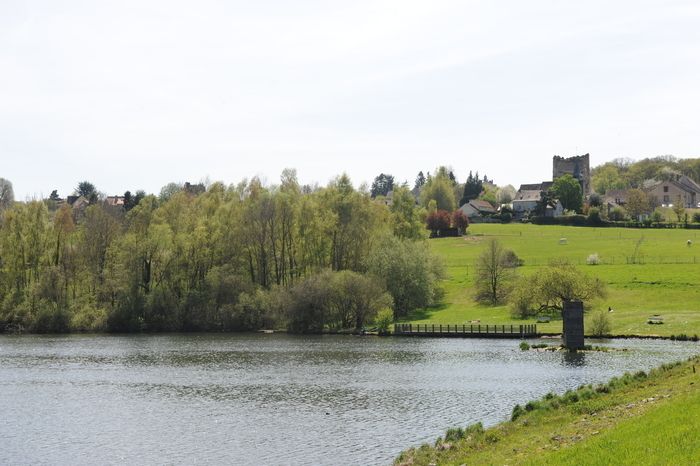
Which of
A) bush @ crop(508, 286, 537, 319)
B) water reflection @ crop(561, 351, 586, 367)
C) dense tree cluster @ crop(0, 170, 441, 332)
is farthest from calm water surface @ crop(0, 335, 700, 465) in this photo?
dense tree cluster @ crop(0, 170, 441, 332)

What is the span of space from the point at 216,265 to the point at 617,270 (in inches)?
2150

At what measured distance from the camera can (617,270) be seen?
11044 centimetres

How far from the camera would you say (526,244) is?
14612 centimetres

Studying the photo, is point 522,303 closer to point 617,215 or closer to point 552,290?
point 552,290

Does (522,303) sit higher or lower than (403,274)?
lower

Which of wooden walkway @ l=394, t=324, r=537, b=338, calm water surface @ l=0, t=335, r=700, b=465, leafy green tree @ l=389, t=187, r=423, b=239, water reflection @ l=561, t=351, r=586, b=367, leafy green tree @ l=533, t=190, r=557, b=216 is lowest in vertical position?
calm water surface @ l=0, t=335, r=700, b=465

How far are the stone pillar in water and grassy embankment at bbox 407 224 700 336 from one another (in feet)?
34.1

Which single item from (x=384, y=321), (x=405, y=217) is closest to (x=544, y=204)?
(x=405, y=217)

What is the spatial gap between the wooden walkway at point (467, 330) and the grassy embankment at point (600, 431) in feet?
143

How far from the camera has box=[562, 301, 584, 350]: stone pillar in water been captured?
70688mm

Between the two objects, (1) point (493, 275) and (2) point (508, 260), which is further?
(2) point (508, 260)

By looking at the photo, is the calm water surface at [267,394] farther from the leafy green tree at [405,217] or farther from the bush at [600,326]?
the leafy green tree at [405,217]

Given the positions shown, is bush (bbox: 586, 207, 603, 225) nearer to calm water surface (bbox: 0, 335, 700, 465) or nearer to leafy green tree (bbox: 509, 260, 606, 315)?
leafy green tree (bbox: 509, 260, 606, 315)

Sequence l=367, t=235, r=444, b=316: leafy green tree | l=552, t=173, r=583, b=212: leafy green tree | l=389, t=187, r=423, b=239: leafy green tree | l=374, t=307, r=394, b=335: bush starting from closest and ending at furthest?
l=374, t=307, r=394, b=335: bush
l=367, t=235, r=444, b=316: leafy green tree
l=389, t=187, r=423, b=239: leafy green tree
l=552, t=173, r=583, b=212: leafy green tree
